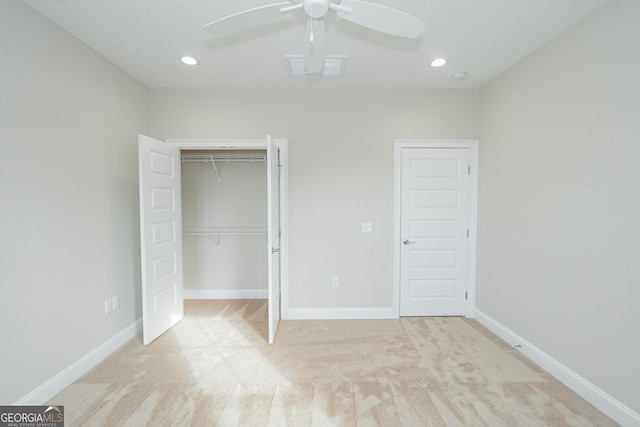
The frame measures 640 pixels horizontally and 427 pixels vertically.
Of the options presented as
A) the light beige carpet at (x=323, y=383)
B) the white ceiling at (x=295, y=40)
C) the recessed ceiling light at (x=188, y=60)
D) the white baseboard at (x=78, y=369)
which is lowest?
the light beige carpet at (x=323, y=383)

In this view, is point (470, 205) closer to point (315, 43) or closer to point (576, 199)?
point (576, 199)

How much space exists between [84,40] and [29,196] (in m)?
1.37

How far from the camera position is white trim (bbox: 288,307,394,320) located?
3.13 metres

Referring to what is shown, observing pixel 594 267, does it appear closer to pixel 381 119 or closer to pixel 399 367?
pixel 399 367

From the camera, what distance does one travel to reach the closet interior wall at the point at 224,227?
370 cm

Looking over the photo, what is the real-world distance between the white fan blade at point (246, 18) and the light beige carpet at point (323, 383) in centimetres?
237

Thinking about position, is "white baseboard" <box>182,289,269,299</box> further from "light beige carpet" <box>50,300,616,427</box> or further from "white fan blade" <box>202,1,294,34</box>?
"white fan blade" <box>202,1,294,34</box>

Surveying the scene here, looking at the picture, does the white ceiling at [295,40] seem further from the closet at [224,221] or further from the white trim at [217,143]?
the closet at [224,221]

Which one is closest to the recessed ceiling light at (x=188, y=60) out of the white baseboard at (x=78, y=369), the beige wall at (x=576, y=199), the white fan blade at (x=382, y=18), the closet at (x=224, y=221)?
the closet at (x=224, y=221)

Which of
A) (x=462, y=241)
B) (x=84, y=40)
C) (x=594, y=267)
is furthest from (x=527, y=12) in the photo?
(x=84, y=40)

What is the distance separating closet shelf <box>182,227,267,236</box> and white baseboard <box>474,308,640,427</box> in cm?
309

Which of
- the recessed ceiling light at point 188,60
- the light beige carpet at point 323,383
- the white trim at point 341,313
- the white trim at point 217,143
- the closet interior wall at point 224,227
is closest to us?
the light beige carpet at point 323,383

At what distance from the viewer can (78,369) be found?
210 centimetres
